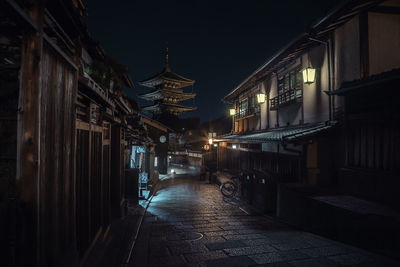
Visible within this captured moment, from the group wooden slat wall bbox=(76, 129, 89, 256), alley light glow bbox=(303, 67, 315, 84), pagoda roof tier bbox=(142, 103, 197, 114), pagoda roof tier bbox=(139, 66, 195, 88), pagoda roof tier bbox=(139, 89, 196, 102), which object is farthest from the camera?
pagoda roof tier bbox=(142, 103, 197, 114)

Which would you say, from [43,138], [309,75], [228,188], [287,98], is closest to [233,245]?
[43,138]

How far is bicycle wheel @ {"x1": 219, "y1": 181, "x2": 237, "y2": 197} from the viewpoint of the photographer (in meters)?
15.6

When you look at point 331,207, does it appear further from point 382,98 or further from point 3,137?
point 3,137

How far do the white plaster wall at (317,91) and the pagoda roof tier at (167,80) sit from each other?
1100 inches

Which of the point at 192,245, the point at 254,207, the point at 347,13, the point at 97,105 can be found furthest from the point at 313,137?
the point at 97,105

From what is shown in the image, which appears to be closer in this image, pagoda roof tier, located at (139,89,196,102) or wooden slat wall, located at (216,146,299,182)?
wooden slat wall, located at (216,146,299,182)

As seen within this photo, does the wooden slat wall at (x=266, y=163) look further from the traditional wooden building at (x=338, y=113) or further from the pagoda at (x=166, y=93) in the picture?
the pagoda at (x=166, y=93)

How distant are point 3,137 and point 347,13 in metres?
12.2

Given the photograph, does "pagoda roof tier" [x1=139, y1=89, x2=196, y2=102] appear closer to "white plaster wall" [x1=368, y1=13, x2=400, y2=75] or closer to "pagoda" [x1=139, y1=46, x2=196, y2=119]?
"pagoda" [x1=139, y1=46, x2=196, y2=119]

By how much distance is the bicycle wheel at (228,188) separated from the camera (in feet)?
51.3

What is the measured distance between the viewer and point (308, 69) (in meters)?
11.4

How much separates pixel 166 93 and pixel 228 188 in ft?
89.8

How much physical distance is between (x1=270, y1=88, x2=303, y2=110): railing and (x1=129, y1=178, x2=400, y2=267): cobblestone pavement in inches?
292

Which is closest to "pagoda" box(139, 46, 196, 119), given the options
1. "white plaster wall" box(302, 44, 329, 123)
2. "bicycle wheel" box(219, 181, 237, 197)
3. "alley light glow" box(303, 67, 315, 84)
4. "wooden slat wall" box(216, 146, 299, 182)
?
"wooden slat wall" box(216, 146, 299, 182)
